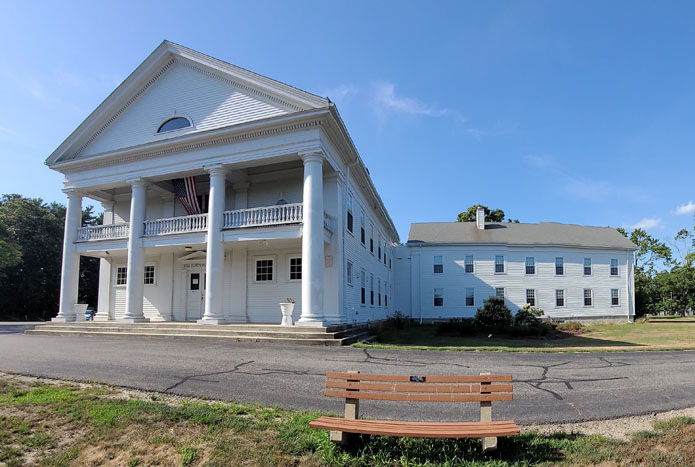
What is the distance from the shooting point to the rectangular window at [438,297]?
37.4 metres

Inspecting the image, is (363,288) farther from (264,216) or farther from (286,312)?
(264,216)

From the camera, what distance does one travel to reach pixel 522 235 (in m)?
39.2

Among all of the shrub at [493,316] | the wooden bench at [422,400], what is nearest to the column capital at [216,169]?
the wooden bench at [422,400]

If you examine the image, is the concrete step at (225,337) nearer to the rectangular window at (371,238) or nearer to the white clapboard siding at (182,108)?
the white clapboard siding at (182,108)

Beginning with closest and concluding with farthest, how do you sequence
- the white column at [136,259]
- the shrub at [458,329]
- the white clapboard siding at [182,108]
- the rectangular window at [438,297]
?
the white clapboard siding at [182,108], the white column at [136,259], the shrub at [458,329], the rectangular window at [438,297]

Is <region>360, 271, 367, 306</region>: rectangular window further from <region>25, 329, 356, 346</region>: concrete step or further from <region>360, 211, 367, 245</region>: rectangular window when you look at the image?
<region>25, 329, 356, 346</region>: concrete step

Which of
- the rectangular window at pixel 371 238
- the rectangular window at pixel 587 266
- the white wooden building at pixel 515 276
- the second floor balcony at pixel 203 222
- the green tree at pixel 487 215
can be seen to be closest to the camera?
the second floor balcony at pixel 203 222

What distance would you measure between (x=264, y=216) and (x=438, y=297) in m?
23.4

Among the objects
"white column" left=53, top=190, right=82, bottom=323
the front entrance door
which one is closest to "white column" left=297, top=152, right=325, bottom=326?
the front entrance door

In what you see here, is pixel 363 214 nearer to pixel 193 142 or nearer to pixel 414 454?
pixel 193 142

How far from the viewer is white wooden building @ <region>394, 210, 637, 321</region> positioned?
37219 mm

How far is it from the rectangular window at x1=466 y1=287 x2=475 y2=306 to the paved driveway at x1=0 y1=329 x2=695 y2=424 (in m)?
25.0

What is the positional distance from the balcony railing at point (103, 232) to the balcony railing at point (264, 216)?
20.6 ft

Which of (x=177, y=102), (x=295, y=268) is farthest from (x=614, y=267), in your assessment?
(x=177, y=102)
